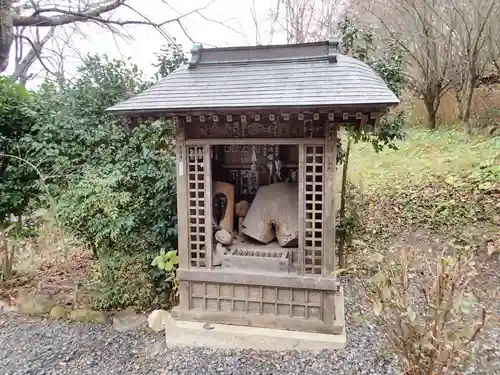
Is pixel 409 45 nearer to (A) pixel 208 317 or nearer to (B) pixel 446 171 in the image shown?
(B) pixel 446 171

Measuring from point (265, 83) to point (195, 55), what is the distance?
0.89 metres

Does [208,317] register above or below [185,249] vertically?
below

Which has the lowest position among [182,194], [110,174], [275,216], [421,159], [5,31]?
[275,216]

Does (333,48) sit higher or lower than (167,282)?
higher

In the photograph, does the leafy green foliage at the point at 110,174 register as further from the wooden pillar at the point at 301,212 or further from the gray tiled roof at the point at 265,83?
the wooden pillar at the point at 301,212

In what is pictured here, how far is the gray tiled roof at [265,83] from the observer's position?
2.93 m

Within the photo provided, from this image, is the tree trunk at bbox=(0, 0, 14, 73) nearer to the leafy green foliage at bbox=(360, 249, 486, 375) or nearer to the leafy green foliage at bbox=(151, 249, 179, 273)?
the leafy green foliage at bbox=(151, 249, 179, 273)

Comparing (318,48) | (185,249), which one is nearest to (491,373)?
(185,249)

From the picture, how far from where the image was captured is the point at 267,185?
161 inches

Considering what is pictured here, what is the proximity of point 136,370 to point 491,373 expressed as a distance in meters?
2.98

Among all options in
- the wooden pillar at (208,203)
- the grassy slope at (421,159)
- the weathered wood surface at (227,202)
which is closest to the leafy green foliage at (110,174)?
the weathered wood surface at (227,202)

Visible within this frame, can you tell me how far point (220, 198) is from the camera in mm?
4141

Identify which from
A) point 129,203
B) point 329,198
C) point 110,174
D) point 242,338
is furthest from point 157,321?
point 329,198

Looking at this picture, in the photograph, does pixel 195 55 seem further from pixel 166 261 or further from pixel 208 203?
pixel 166 261
